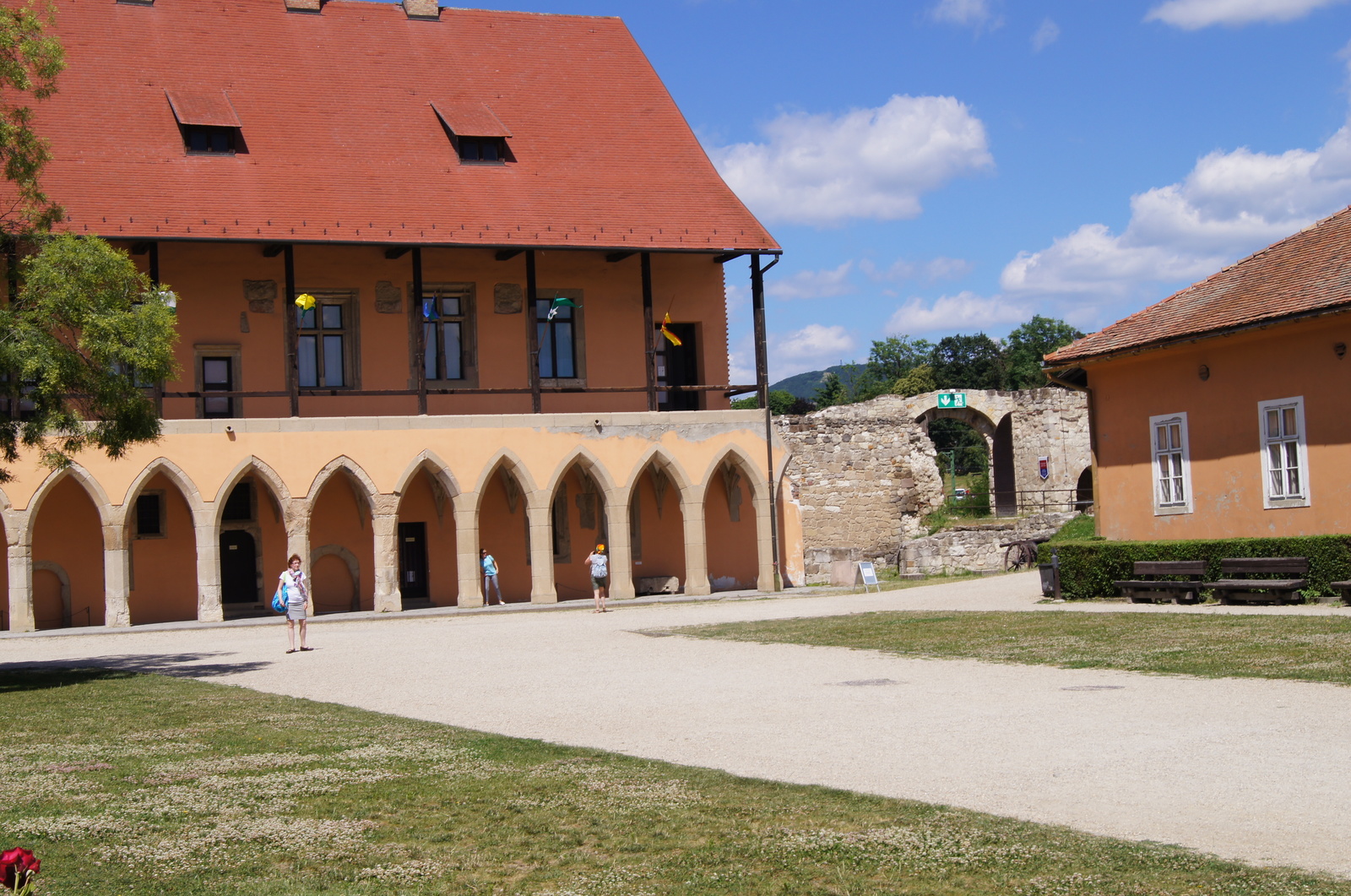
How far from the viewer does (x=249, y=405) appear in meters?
30.8

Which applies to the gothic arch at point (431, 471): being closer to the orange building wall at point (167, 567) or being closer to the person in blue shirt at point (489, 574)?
the person in blue shirt at point (489, 574)

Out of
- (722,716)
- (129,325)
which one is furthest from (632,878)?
(129,325)

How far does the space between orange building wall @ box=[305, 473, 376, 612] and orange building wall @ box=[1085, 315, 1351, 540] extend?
15361 millimetres

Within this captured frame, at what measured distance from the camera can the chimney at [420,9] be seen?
35719mm

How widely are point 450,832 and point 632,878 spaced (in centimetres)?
141

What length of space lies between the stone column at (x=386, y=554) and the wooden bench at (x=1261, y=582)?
52.2ft

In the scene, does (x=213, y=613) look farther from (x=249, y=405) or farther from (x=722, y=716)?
(x=722, y=716)

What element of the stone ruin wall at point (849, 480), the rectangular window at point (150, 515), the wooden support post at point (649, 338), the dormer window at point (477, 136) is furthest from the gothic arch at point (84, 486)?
the stone ruin wall at point (849, 480)

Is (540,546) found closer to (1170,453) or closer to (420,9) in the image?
(1170,453)

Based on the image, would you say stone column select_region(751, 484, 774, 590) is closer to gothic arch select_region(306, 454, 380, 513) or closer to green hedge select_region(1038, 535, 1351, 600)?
green hedge select_region(1038, 535, 1351, 600)

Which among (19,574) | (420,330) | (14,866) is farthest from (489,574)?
(14,866)

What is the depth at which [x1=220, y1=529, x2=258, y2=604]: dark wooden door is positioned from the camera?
3059 cm

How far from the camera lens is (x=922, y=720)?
11.2m

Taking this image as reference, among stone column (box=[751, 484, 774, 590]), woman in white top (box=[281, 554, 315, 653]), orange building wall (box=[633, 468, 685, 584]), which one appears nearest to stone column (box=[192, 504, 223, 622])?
woman in white top (box=[281, 554, 315, 653])
